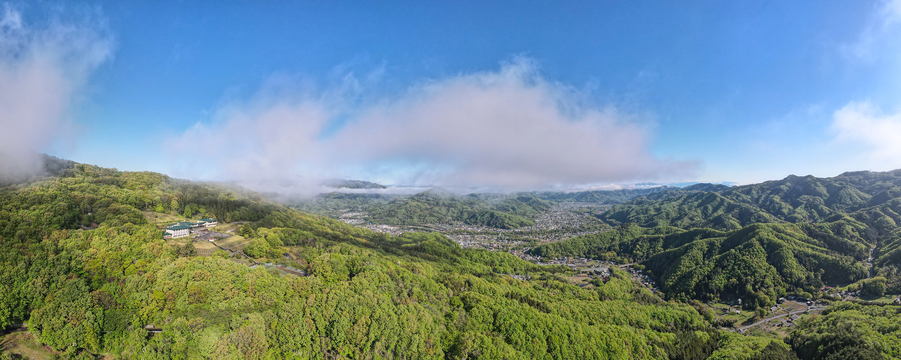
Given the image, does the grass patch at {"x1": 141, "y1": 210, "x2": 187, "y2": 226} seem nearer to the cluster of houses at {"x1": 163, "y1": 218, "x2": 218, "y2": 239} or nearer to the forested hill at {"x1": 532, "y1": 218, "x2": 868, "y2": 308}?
the cluster of houses at {"x1": 163, "y1": 218, "x2": 218, "y2": 239}

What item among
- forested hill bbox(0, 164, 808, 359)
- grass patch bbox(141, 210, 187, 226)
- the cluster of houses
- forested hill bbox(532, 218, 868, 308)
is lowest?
forested hill bbox(532, 218, 868, 308)

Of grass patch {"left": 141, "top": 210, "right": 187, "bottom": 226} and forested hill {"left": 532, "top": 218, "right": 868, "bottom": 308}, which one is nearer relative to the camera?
grass patch {"left": 141, "top": 210, "right": 187, "bottom": 226}

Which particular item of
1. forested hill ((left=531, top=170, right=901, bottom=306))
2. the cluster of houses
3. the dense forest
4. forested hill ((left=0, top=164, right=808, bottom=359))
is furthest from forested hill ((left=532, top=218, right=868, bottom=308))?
the cluster of houses

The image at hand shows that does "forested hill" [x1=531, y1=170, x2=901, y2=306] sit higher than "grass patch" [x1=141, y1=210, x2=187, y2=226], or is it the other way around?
"grass patch" [x1=141, y1=210, x2=187, y2=226]

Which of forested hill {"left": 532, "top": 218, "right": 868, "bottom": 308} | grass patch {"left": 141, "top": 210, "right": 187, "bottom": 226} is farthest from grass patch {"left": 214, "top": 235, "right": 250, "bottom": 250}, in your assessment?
forested hill {"left": 532, "top": 218, "right": 868, "bottom": 308}

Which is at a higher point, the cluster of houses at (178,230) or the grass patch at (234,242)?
the cluster of houses at (178,230)

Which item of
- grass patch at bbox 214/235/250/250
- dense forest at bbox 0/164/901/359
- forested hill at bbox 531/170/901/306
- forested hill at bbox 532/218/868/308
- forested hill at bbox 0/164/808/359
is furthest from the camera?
forested hill at bbox 532/218/868/308

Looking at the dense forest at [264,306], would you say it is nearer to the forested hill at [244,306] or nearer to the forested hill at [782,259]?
the forested hill at [244,306]

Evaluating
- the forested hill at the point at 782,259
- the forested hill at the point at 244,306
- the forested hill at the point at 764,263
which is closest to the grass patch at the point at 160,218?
the forested hill at the point at 244,306

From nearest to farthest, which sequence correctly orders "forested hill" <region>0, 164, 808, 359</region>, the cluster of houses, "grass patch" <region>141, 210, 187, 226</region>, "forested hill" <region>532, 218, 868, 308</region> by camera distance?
"forested hill" <region>0, 164, 808, 359</region> < the cluster of houses < "grass patch" <region>141, 210, 187, 226</region> < "forested hill" <region>532, 218, 868, 308</region>
